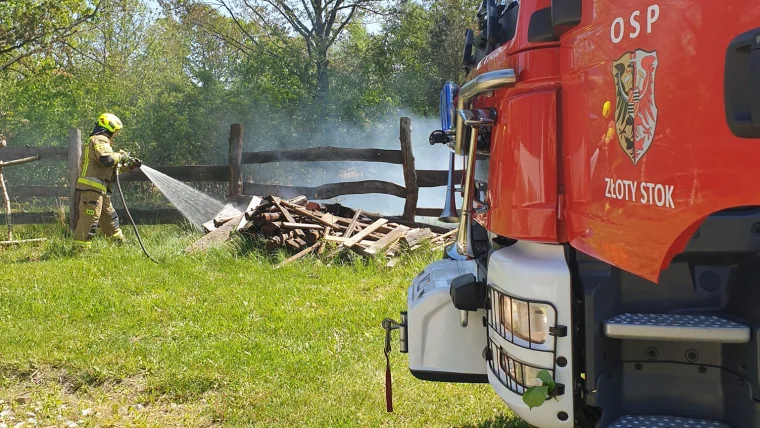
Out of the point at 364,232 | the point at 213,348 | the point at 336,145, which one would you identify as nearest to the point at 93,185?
Answer: the point at 364,232

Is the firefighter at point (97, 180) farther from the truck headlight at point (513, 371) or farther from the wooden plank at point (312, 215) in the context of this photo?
the truck headlight at point (513, 371)

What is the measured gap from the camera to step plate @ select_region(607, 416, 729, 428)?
1.84 m

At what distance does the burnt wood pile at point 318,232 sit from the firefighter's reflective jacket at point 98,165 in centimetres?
164

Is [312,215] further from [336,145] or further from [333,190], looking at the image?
[336,145]

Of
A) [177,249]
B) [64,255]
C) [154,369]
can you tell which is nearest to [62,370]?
[154,369]

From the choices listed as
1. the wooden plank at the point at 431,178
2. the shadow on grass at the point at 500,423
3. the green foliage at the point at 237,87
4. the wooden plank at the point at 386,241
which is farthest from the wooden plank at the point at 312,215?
the green foliage at the point at 237,87

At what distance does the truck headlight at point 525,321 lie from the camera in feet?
6.26

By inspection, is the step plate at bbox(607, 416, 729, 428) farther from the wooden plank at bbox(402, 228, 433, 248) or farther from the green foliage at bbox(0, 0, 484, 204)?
the green foliage at bbox(0, 0, 484, 204)

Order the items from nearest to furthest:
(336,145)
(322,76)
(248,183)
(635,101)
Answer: (635,101) → (248,183) → (336,145) → (322,76)

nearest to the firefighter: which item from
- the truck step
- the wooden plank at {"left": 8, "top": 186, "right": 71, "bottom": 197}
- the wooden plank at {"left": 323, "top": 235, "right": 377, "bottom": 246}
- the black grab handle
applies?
the wooden plank at {"left": 8, "top": 186, "right": 71, "bottom": 197}

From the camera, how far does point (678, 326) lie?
5.85 ft

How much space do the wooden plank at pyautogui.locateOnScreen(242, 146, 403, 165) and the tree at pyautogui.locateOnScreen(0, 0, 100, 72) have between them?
5860 millimetres

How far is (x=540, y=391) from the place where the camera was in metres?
1.89

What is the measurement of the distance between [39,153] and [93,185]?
2.05 meters
